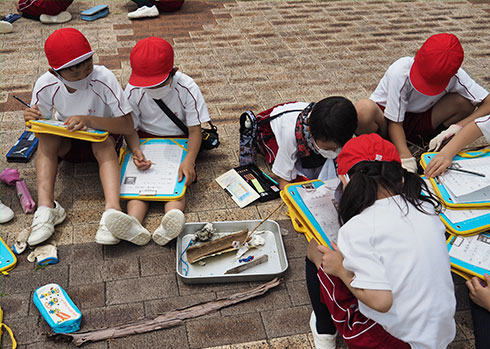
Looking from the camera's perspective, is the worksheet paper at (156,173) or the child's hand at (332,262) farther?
the worksheet paper at (156,173)

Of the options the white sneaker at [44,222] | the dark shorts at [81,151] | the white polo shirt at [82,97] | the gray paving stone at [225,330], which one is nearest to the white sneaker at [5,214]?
the white sneaker at [44,222]

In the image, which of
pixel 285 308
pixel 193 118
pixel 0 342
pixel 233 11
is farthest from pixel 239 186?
pixel 233 11

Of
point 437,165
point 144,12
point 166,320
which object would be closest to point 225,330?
point 166,320

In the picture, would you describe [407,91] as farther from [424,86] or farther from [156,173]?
[156,173]

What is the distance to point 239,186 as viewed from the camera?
3.10m

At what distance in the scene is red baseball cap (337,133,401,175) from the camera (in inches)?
68.4

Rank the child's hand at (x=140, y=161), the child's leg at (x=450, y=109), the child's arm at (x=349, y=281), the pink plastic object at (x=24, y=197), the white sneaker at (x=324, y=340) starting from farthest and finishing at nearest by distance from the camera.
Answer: the child's leg at (x=450, y=109), the child's hand at (x=140, y=161), the pink plastic object at (x=24, y=197), the white sneaker at (x=324, y=340), the child's arm at (x=349, y=281)

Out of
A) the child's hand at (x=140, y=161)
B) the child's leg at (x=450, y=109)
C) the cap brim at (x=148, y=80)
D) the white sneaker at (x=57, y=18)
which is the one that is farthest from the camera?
the white sneaker at (x=57, y=18)

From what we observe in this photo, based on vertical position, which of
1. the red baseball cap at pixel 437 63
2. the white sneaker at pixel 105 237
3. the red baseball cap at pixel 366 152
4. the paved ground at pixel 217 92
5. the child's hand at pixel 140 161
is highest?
the red baseball cap at pixel 366 152

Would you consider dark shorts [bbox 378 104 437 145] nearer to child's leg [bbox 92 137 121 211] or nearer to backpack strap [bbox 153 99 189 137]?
backpack strap [bbox 153 99 189 137]

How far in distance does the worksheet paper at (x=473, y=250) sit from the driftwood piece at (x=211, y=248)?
1132 mm

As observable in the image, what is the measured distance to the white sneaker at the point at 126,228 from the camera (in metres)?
2.41

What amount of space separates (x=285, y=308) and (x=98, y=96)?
1686 millimetres

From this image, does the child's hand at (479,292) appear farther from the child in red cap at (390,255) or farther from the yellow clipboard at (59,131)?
the yellow clipboard at (59,131)
